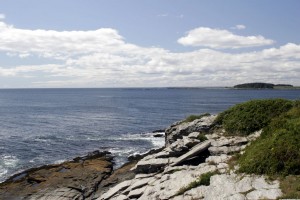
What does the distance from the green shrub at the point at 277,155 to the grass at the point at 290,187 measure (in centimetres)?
62

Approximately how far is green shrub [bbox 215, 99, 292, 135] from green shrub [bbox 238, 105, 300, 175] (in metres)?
5.62

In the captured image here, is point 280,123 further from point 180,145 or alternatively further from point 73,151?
point 73,151

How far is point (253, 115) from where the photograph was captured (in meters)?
30.9

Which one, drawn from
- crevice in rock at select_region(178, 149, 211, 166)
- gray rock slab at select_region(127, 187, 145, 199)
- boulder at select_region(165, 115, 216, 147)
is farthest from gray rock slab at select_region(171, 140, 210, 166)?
boulder at select_region(165, 115, 216, 147)

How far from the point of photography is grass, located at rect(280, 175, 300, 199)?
16594 millimetres

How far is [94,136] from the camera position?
69.3 metres

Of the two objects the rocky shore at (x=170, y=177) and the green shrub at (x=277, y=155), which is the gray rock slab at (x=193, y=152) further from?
the green shrub at (x=277, y=155)

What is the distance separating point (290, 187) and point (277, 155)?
129 inches

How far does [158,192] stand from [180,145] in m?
8.48

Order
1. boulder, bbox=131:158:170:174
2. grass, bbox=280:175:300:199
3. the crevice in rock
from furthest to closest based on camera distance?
1. boulder, bbox=131:158:170:174
2. the crevice in rock
3. grass, bbox=280:175:300:199

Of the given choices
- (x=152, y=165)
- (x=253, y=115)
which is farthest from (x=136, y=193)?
(x=253, y=115)

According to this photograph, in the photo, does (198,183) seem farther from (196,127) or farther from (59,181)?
(59,181)

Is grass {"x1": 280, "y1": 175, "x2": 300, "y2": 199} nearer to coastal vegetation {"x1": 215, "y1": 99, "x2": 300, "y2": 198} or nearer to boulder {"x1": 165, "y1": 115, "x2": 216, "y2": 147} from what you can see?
coastal vegetation {"x1": 215, "y1": 99, "x2": 300, "y2": 198}

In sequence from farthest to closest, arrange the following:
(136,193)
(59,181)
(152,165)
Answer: (59,181)
(152,165)
(136,193)
